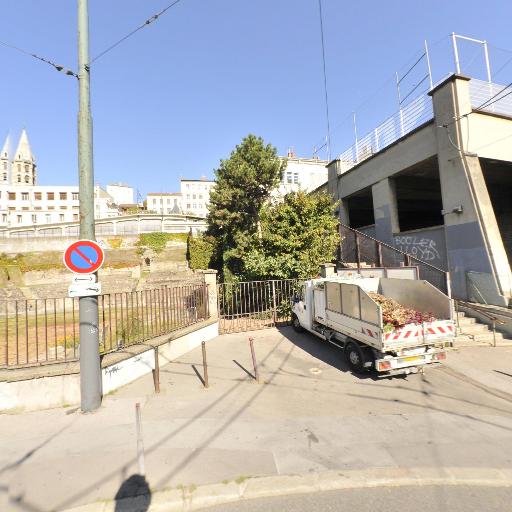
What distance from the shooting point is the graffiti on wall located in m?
13.0

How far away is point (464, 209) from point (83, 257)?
40.6ft

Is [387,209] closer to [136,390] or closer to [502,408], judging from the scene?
[502,408]

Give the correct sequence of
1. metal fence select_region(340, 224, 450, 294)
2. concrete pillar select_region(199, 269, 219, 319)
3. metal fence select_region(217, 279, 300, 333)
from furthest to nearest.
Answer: metal fence select_region(217, 279, 300, 333), metal fence select_region(340, 224, 450, 294), concrete pillar select_region(199, 269, 219, 319)

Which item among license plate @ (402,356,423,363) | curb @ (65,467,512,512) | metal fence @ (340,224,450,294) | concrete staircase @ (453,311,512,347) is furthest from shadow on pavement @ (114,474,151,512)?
metal fence @ (340,224,450,294)

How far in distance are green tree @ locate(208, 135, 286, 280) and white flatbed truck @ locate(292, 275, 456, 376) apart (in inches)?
375

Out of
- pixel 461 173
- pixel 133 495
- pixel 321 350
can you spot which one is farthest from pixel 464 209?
pixel 133 495

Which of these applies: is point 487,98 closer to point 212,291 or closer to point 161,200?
point 212,291

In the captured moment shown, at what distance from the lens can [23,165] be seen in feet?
279

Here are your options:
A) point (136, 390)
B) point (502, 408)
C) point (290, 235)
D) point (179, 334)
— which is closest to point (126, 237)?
point (290, 235)

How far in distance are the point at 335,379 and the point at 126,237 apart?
91.1 ft

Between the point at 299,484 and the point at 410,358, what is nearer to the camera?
the point at 299,484

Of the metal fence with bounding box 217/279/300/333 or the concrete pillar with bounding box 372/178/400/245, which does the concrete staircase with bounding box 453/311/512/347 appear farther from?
the metal fence with bounding box 217/279/300/333

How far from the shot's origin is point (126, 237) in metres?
30.0

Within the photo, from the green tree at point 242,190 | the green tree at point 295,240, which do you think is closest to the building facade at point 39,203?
the green tree at point 242,190
